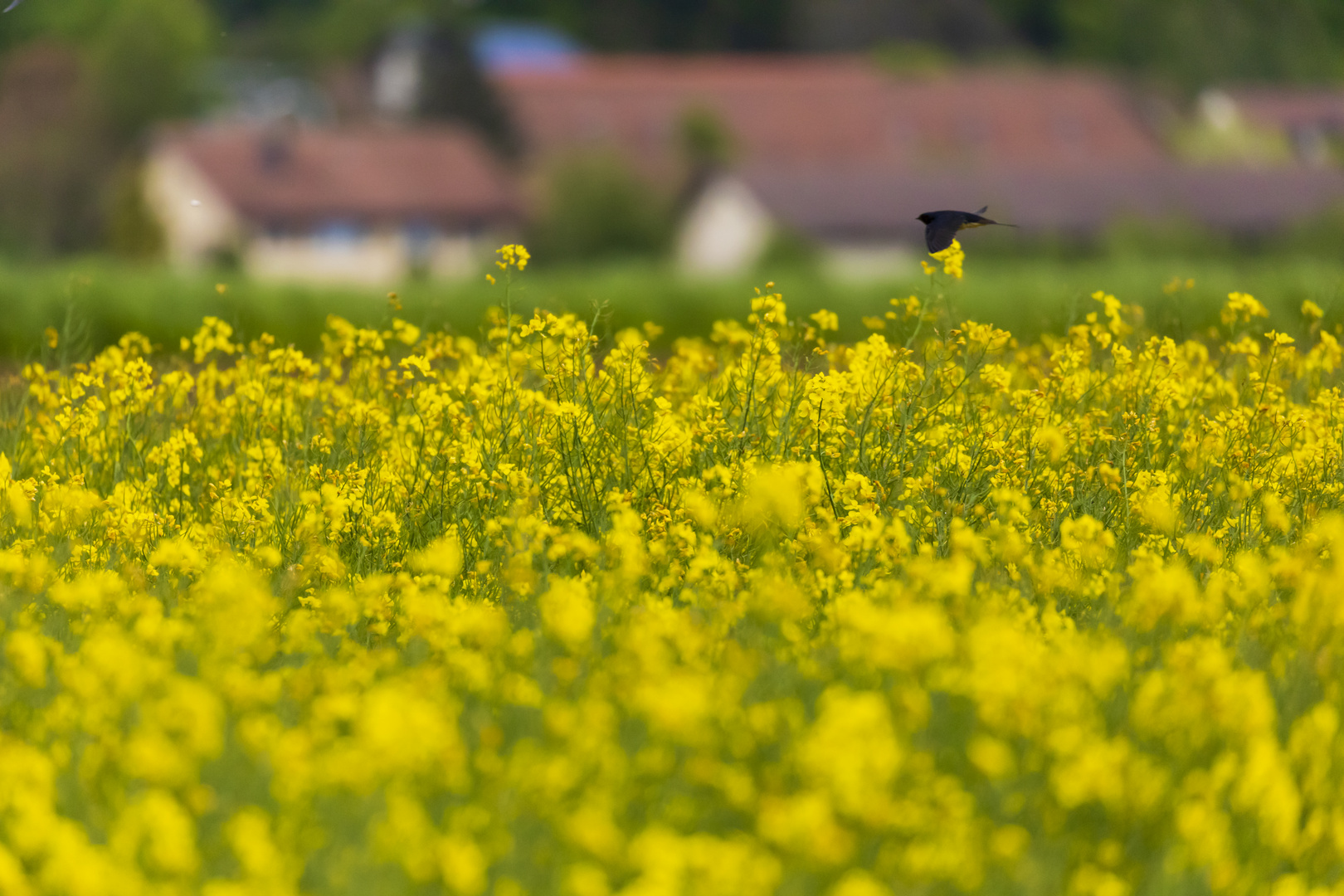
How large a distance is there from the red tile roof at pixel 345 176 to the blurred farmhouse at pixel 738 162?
0.08 meters

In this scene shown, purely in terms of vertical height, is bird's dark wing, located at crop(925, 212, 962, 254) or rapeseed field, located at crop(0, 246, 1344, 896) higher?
bird's dark wing, located at crop(925, 212, 962, 254)

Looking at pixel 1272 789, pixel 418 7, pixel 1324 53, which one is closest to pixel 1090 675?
pixel 1272 789

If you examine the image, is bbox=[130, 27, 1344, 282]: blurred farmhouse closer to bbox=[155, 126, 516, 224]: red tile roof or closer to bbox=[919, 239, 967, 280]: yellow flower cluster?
bbox=[155, 126, 516, 224]: red tile roof

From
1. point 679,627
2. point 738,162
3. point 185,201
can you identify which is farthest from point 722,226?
point 679,627

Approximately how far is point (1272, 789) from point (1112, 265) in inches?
1086

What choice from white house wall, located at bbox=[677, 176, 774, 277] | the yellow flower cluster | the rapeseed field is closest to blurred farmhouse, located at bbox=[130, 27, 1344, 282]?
white house wall, located at bbox=[677, 176, 774, 277]

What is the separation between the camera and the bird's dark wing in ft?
19.5

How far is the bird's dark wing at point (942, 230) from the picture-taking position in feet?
19.5

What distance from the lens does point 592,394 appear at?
6.45 m

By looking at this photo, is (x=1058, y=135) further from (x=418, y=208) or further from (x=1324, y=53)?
(x=418, y=208)

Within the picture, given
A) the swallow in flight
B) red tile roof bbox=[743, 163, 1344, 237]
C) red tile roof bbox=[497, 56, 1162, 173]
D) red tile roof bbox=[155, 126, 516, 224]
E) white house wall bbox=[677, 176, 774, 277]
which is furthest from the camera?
red tile roof bbox=[497, 56, 1162, 173]

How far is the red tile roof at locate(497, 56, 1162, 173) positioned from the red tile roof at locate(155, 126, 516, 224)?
4.45 meters

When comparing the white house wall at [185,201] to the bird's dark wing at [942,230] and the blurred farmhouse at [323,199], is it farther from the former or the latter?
the bird's dark wing at [942,230]

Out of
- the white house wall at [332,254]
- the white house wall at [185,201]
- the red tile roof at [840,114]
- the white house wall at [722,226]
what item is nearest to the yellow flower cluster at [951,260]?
the white house wall at [722,226]
